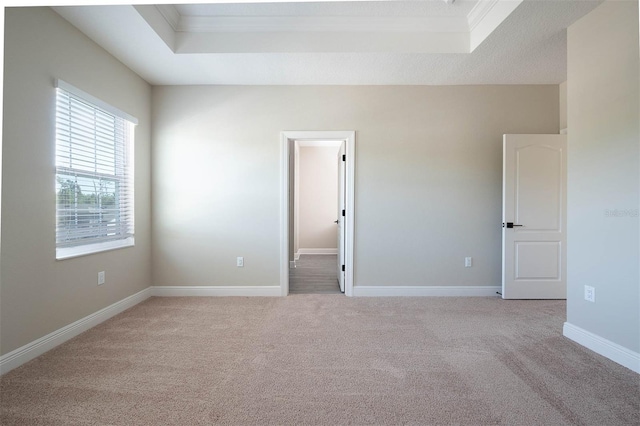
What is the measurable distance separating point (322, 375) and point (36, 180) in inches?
96.8

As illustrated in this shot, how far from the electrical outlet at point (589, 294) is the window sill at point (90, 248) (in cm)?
414

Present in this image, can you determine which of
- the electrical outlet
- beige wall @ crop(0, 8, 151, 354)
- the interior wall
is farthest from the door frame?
the electrical outlet

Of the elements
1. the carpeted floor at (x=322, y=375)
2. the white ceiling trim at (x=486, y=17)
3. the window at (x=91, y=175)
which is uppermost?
the white ceiling trim at (x=486, y=17)

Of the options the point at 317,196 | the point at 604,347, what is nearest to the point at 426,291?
the point at 604,347

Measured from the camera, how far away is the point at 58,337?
2.65 meters

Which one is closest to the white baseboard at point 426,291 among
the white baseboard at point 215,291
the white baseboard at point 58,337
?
the white baseboard at point 215,291

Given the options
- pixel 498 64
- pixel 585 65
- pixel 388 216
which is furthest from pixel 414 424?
pixel 498 64

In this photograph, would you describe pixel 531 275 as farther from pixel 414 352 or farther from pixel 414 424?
pixel 414 424

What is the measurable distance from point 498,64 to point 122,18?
11.4ft

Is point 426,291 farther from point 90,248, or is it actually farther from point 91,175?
point 91,175

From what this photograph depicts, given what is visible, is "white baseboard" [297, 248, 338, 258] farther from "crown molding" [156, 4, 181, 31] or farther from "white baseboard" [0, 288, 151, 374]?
"crown molding" [156, 4, 181, 31]

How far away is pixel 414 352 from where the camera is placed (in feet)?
8.30

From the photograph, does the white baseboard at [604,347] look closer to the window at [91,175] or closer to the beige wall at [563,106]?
the beige wall at [563,106]

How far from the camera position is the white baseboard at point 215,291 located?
4.05 m
